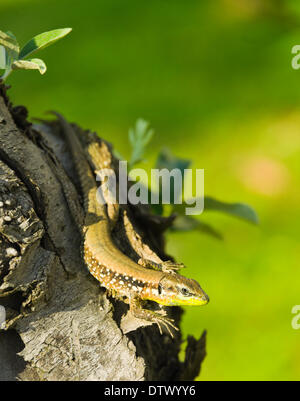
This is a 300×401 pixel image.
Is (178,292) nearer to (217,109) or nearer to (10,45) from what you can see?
(10,45)

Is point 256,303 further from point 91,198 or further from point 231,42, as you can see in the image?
point 231,42

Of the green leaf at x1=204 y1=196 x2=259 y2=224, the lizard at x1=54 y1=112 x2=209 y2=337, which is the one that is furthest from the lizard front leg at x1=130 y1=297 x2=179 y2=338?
the green leaf at x1=204 y1=196 x2=259 y2=224

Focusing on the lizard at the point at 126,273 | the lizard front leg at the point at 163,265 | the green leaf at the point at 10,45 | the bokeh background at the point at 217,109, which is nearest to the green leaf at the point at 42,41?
the green leaf at the point at 10,45

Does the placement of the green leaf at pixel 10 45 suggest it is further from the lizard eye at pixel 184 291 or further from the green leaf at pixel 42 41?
the lizard eye at pixel 184 291

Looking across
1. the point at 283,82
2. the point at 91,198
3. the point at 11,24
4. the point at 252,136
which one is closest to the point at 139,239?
the point at 91,198

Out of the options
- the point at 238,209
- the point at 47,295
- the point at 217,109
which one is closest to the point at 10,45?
the point at 47,295

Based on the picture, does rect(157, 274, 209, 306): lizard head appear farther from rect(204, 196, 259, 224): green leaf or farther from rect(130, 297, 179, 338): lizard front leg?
rect(204, 196, 259, 224): green leaf
